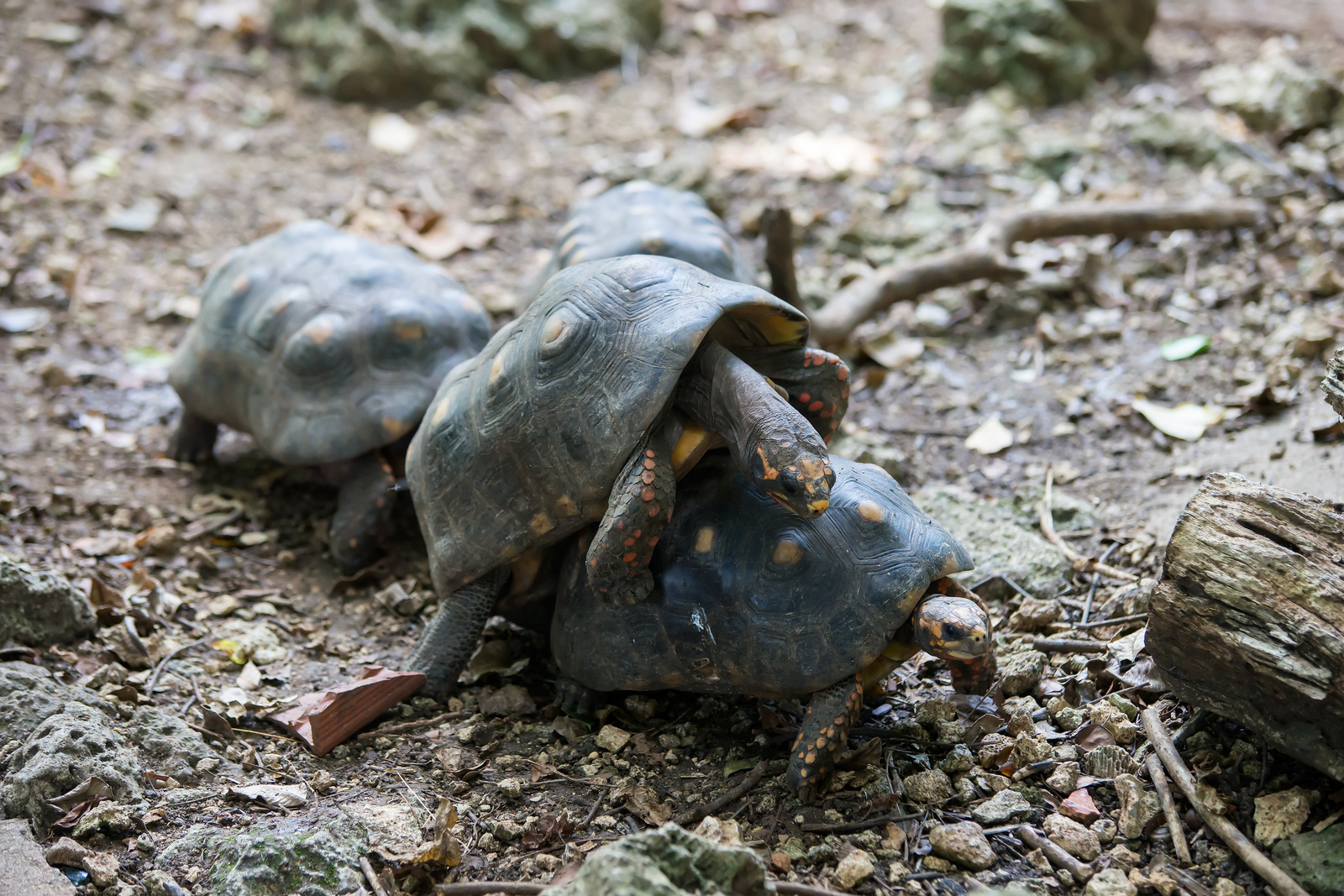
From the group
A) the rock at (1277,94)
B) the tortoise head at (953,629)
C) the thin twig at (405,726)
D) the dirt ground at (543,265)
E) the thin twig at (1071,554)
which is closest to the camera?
the tortoise head at (953,629)

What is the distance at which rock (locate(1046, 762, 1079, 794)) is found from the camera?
8.74ft

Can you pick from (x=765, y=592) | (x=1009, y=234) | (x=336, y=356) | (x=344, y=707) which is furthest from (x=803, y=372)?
(x=1009, y=234)

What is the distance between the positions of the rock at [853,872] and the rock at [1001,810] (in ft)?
1.07

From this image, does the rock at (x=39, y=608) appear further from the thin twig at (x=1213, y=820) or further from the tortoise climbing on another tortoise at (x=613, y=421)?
the thin twig at (x=1213, y=820)

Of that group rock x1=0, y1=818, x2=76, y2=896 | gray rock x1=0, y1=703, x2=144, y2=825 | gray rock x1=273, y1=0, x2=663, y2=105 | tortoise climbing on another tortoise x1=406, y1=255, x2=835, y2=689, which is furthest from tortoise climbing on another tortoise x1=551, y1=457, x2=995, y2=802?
gray rock x1=273, y1=0, x2=663, y2=105

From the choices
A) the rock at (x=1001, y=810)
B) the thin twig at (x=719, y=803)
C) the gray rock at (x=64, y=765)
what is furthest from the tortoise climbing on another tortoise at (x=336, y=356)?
Result: the rock at (x=1001, y=810)

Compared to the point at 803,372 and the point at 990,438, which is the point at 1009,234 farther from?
the point at 803,372

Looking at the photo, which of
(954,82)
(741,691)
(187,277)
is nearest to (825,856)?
(741,691)

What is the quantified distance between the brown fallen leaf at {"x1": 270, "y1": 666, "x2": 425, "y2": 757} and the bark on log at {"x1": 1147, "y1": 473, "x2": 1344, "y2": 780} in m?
2.08

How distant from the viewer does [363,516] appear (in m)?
4.10

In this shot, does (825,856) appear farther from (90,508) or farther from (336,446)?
(90,508)

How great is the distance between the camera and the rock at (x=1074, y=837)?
2473 millimetres

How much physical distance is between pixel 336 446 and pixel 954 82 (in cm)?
521

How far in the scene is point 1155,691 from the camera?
2.89 m
